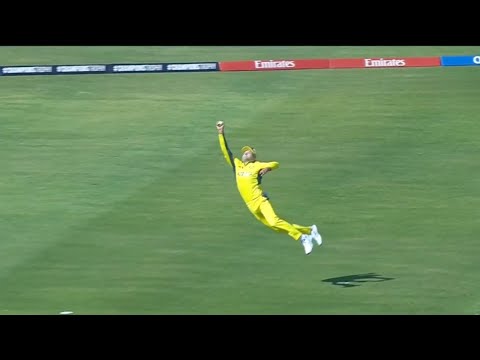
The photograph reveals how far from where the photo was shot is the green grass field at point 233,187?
107ft

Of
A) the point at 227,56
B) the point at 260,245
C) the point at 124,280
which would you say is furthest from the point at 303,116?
the point at 124,280

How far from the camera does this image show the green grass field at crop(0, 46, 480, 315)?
3269 cm

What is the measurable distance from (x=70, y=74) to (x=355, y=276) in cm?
1801

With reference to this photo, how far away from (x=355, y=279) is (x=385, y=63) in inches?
641

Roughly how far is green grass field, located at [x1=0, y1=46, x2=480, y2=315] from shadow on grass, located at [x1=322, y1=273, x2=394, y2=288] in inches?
2.6

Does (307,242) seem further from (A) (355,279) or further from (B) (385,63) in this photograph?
(B) (385,63)

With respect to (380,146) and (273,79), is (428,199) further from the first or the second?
(273,79)

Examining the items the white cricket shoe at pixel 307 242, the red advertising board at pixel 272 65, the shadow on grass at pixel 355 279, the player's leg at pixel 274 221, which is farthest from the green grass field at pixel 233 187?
the player's leg at pixel 274 221

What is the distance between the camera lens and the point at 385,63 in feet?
157

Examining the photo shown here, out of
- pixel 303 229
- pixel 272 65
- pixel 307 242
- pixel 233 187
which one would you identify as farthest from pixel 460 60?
pixel 303 229

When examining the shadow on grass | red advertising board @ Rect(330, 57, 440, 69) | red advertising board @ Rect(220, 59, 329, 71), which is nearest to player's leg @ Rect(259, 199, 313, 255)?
the shadow on grass

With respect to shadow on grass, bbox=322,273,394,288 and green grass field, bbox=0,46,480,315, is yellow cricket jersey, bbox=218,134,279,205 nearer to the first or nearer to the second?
green grass field, bbox=0,46,480,315

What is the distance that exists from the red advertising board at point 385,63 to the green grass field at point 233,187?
0.27m

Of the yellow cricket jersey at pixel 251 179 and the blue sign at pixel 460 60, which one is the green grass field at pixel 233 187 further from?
the yellow cricket jersey at pixel 251 179
